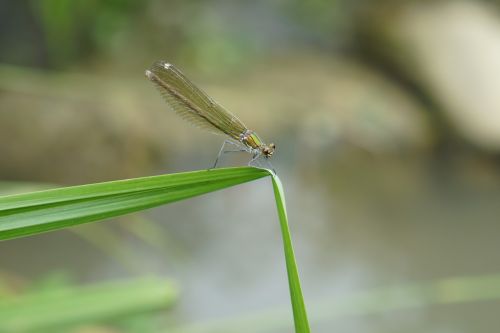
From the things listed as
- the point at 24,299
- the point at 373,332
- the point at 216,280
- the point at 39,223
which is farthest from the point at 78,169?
the point at 39,223

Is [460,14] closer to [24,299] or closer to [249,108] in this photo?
[249,108]

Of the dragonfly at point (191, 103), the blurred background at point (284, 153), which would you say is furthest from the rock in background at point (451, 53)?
the dragonfly at point (191, 103)

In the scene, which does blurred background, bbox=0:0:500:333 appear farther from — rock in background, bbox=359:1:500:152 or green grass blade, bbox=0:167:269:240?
green grass blade, bbox=0:167:269:240

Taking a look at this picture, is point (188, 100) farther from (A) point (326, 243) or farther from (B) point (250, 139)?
(A) point (326, 243)

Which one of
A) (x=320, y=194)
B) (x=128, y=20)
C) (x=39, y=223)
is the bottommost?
(x=39, y=223)

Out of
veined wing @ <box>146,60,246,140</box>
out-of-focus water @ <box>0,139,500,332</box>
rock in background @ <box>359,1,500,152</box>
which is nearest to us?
veined wing @ <box>146,60,246,140</box>

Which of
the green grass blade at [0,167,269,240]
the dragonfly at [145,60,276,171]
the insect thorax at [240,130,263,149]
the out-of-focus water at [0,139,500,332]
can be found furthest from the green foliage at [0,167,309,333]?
the out-of-focus water at [0,139,500,332]
